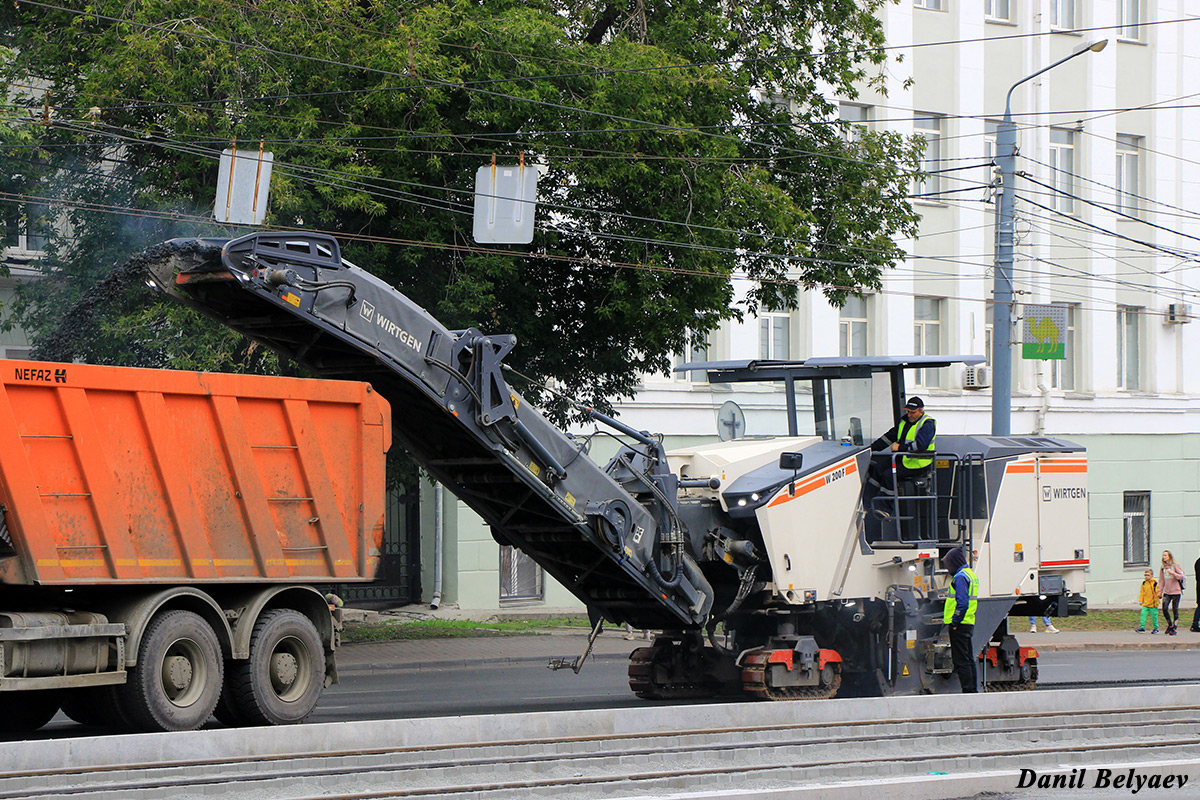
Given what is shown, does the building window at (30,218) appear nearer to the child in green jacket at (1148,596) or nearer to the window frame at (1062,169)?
the child in green jacket at (1148,596)

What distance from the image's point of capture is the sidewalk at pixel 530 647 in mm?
20547

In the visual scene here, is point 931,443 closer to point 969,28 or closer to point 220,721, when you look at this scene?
A: point 220,721

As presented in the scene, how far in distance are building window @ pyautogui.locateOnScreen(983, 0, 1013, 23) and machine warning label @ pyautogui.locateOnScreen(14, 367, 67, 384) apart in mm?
28892

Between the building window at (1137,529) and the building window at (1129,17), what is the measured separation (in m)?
11.4

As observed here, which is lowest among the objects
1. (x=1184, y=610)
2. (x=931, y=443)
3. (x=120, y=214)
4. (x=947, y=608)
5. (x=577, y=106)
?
(x=1184, y=610)

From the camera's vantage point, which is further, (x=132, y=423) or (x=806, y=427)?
(x=806, y=427)

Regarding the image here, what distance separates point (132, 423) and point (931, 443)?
750 cm

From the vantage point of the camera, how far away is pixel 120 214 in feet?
62.3

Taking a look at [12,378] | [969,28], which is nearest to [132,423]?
[12,378]

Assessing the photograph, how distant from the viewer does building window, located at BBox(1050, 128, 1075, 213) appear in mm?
35875

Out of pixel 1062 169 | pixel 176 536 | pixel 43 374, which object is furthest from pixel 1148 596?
pixel 43 374

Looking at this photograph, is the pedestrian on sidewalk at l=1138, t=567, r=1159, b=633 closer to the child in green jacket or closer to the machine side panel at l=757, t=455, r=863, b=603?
the child in green jacket

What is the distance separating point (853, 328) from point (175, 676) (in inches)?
951

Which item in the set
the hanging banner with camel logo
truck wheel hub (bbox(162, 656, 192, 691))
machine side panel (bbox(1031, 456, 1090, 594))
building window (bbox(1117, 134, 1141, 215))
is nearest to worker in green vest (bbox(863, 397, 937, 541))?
machine side panel (bbox(1031, 456, 1090, 594))
